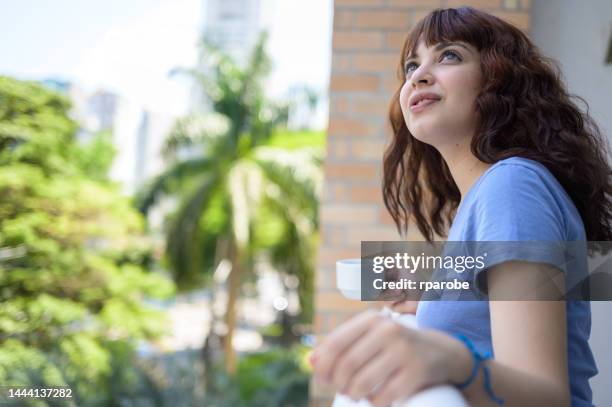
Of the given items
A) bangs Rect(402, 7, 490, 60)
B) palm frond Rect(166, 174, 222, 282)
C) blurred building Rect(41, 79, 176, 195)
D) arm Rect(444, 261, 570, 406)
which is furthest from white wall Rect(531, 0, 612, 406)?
palm frond Rect(166, 174, 222, 282)

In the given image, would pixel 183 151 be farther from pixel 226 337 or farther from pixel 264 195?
pixel 226 337

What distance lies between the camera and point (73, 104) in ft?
11.4

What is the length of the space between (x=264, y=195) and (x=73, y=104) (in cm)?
533

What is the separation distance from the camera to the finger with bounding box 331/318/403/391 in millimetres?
287

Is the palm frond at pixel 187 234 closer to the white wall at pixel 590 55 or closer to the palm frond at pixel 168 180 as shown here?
the palm frond at pixel 168 180

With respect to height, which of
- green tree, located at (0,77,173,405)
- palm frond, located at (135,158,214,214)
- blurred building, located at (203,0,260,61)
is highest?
blurred building, located at (203,0,260,61)

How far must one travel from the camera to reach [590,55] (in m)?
1.11

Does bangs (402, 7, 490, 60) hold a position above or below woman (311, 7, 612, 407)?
above

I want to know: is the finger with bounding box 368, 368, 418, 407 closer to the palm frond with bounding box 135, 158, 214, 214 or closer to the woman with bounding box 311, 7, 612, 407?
the woman with bounding box 311, 7, 612, 407

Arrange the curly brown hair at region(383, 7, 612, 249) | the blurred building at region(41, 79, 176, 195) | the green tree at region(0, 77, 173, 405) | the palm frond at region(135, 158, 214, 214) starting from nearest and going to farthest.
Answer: the curly brown hair at region(383, 7, 612, 249), the green tree at region(0, 77, 173, 405), the blurred building at region(41, 79, 176, 195), the palm frond at region(135, 158, 214, 214)

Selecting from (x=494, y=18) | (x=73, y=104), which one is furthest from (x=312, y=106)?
(x=494, y=18)

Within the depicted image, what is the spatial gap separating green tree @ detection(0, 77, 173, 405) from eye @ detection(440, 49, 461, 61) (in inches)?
59.0

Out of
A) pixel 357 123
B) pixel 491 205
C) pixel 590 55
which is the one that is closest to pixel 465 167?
pixel 491 205

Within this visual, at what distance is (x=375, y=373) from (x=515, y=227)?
188 millimetres
